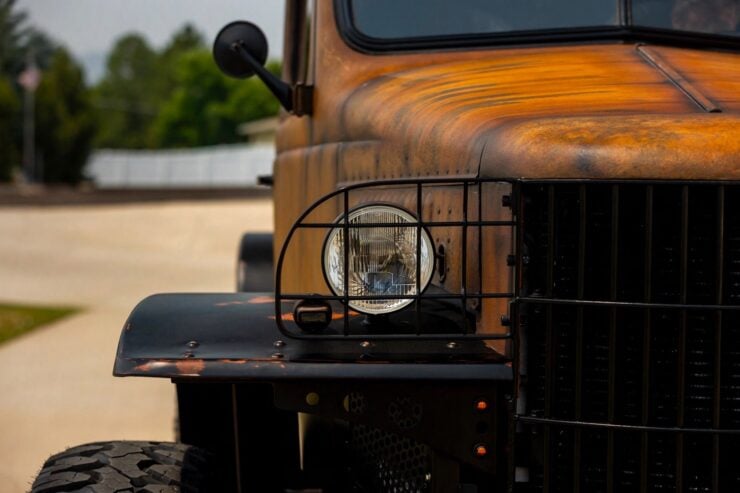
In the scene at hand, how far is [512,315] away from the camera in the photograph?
3043 mm

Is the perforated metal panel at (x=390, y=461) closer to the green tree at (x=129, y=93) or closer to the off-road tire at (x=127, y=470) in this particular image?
the off-road tire at (x=127, y=470)

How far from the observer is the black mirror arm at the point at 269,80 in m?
4.52

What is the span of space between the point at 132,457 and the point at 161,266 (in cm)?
1719

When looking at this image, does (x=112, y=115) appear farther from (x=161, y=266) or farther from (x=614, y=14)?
(x=614, y=14)

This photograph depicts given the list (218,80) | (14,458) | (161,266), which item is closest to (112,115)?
(218,80)

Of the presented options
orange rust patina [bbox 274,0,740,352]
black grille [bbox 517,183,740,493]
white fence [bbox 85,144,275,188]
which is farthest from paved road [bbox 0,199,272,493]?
white fence [bbox 85,144,275,188]

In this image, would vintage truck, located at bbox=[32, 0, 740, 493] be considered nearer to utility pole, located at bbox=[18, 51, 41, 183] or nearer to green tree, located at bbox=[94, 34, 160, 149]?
utility pole, located at bbox=[18, 51, 41, 183]

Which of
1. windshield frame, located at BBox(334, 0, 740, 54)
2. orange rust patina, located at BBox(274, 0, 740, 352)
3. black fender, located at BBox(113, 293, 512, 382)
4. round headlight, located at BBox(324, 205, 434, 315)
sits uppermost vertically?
windshield frame, located at BBox(334, 0, 740, 54)

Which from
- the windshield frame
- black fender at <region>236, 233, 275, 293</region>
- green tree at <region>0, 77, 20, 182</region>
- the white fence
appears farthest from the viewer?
green tree at <region>0, 77, 20, 182</region>

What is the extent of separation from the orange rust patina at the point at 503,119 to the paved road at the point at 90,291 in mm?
1983

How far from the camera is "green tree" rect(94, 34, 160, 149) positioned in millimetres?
111500

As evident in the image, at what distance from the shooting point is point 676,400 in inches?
116

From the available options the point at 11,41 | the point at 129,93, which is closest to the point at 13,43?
the point at 11,41

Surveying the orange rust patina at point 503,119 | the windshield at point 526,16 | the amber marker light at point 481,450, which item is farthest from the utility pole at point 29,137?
the amber marker light at point 481,450
